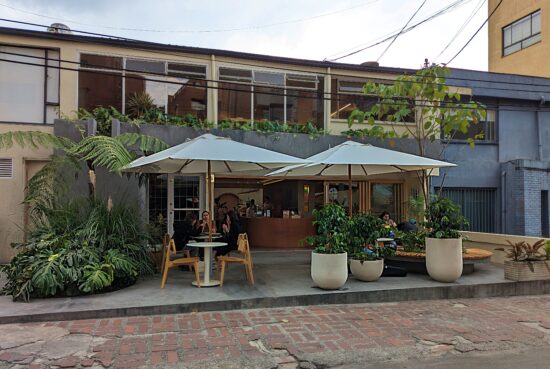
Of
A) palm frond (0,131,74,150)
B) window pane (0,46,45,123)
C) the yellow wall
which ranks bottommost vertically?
palm frond (0,131,74,150)

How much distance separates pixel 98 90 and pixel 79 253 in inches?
244

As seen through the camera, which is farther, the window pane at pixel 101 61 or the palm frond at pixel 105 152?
the window pane at pixel 101 61

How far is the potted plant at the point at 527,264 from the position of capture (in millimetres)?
8789

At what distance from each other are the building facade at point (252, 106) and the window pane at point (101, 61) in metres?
0.03

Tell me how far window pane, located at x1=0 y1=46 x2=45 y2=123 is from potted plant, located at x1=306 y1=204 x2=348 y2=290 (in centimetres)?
822

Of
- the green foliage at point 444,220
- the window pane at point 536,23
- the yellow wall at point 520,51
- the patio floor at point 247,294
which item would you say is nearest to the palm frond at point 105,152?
the patio floor at point 247,294

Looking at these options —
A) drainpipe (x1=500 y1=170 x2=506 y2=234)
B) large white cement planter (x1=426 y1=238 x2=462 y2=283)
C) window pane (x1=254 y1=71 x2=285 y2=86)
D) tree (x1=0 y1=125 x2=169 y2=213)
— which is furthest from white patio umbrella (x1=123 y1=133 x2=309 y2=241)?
drainpipe (x1=500 y1=170 x2=506 y2=234)

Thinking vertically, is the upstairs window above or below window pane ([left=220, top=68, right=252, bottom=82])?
above

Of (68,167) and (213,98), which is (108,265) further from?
(213,98)

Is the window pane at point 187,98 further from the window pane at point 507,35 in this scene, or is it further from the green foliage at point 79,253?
the window pane at point 507,35

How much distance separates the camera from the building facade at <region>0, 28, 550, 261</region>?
1166 centimetres

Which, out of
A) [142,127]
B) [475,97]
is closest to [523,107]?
[475,97]

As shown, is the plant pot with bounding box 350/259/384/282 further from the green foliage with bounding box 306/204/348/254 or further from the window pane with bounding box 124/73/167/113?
the window pane with bounding box 124/73/167/113

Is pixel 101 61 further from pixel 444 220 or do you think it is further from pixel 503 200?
pixel 503 200
